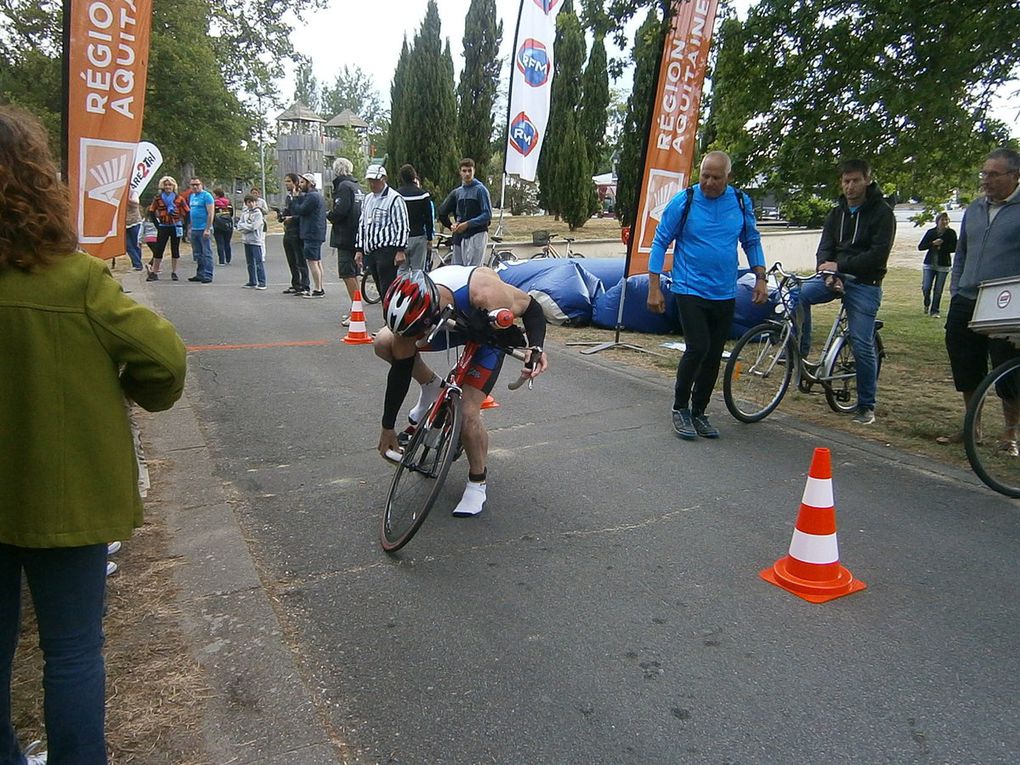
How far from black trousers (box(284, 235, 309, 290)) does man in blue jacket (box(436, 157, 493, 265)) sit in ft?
10.5

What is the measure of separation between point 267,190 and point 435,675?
5123 cm

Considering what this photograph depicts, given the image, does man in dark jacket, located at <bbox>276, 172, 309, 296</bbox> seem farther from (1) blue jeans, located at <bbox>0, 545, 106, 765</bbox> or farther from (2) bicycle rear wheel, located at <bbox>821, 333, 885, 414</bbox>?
(1) blue jeans, located at <bbox>0, 545, 106, 765</bbox>

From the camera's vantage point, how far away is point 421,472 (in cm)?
405

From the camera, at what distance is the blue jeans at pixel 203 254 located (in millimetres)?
14906

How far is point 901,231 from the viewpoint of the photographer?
40.9m

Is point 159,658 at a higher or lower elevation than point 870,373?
lower

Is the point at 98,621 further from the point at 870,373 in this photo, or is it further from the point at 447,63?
the point at 447,63

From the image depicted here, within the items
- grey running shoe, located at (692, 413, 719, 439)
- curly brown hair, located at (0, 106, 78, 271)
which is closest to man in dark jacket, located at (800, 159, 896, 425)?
grey running shoe, located at (692, 413, 719, 439)

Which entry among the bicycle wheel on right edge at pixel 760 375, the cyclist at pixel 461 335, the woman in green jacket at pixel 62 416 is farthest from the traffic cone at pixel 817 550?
the woman in green jacket at pixel 62 416

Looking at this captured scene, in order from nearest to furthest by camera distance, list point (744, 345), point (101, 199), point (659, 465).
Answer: point (101, 199) → point (659, 465) → point (744, 345)

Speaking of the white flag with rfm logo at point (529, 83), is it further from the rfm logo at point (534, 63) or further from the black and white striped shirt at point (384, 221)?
the black and white striped shirt at point (384, 221)

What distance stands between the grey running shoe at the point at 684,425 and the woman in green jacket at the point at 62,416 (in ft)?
14.2

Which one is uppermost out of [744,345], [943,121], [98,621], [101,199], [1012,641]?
[943,121]

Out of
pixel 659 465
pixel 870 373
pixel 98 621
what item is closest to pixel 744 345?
pixel 870 373
